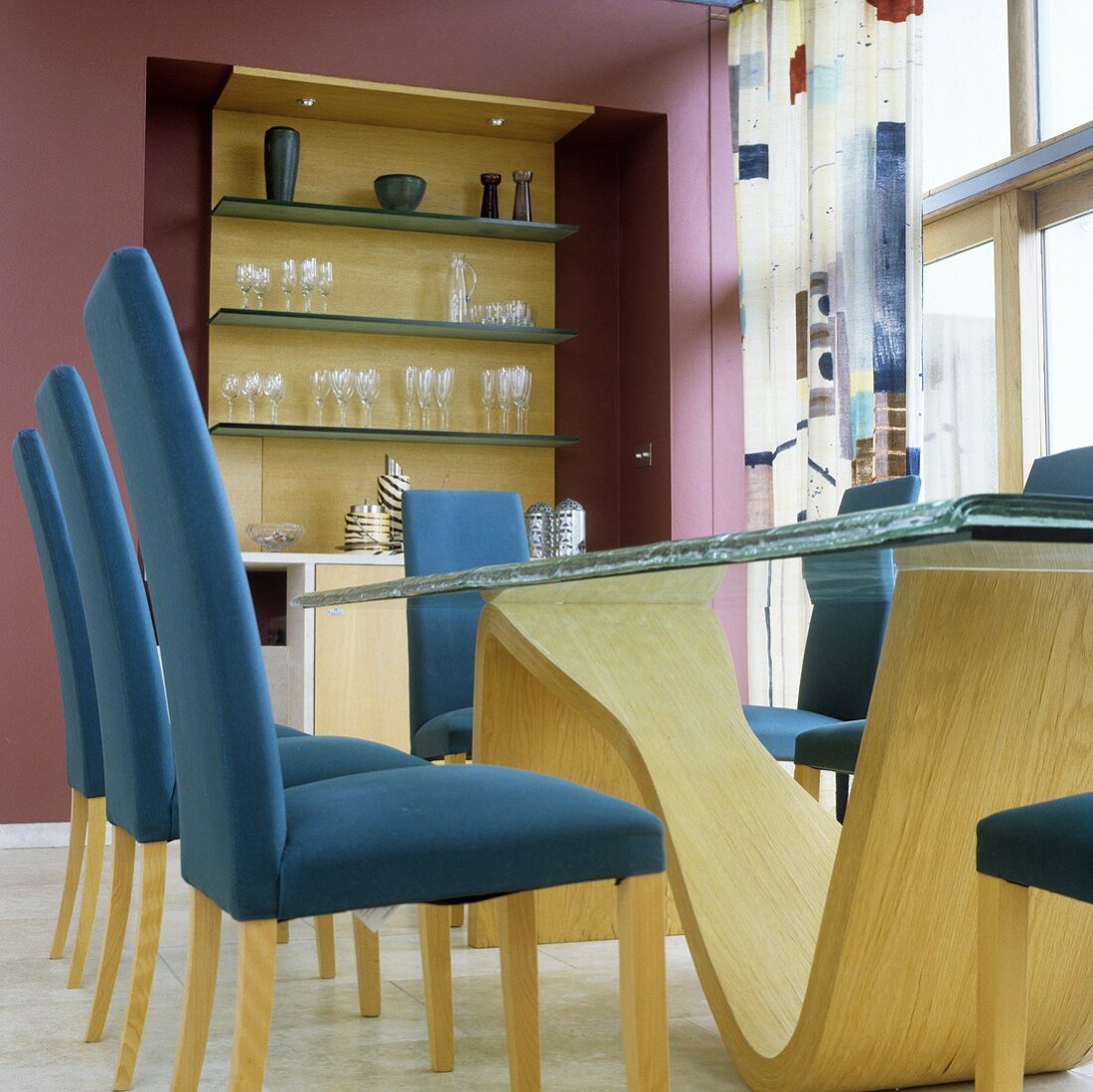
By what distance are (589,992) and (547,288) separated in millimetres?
3509

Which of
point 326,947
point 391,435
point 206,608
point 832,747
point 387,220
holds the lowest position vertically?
point 326,947

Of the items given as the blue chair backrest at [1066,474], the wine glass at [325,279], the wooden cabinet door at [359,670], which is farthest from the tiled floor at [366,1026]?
the wine glass at [325,279]

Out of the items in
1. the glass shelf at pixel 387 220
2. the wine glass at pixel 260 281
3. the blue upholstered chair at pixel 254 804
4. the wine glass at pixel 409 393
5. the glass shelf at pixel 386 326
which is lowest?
the blue upholstered chair at pixel 254 804

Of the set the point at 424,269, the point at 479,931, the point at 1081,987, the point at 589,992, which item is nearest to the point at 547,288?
the point at 424,269

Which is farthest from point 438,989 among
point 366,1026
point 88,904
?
point 88,904

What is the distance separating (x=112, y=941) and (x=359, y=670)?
98.6 inches

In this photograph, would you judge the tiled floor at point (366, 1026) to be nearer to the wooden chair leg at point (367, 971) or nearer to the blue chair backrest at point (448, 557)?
the wooden chair leg at point (367, 971)

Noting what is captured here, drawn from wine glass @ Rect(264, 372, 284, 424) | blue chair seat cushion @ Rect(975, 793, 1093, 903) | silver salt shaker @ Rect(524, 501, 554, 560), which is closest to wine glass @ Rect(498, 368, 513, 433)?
silver salt shaker @ Rect(524, 501, 554, 560)

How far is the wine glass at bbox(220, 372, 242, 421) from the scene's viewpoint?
16.4 feet

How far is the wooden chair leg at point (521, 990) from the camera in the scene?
5.82ft

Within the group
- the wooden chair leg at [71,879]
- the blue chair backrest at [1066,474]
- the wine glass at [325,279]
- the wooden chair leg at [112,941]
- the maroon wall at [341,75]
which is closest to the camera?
the wooden chair leg at [112,941]

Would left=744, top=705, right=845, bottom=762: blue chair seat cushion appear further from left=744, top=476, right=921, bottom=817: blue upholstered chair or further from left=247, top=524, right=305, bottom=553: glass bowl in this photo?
left=247, top=524, right=305, bottom=553: glass bowl

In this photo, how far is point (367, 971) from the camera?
243cm

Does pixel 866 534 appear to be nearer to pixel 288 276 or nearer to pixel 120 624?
pixel 120 624
